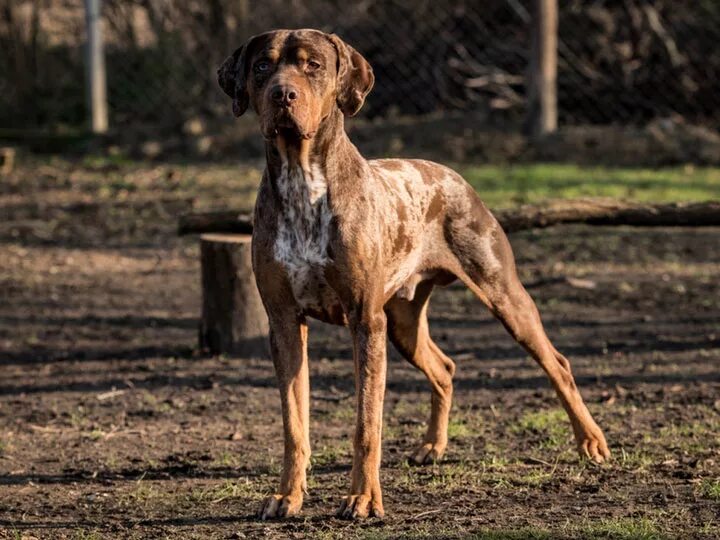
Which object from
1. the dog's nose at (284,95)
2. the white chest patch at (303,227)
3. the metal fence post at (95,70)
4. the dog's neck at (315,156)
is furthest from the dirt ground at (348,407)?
the metal fence post at (95,70)

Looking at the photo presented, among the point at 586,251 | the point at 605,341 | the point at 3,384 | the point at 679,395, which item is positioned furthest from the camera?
the point at 586,251

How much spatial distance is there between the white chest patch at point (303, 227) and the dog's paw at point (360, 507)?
816 mm

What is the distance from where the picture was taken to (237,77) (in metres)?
5.30

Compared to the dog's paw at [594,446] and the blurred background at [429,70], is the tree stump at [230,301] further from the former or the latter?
the blurred background at [429,70]

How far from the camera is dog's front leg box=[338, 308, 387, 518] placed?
17.3ft

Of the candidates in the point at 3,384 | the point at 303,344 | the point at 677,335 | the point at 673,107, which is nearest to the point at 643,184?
the point at 673,107

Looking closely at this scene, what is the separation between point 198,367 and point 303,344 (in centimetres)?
267

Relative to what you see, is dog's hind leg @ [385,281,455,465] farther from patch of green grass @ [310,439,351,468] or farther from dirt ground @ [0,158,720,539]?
patch of green grass @ [310,439,351,468]

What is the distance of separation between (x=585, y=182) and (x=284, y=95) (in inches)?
311

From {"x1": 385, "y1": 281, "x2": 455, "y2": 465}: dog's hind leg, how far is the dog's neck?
982mm

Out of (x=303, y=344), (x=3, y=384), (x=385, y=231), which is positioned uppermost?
(x=385, y=231)

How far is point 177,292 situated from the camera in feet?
32.1

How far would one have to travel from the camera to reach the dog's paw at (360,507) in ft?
17.0

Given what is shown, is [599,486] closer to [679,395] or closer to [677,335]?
[679,395]
